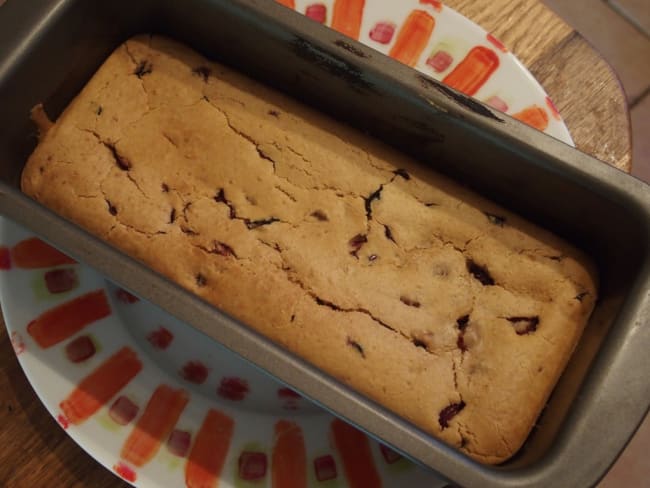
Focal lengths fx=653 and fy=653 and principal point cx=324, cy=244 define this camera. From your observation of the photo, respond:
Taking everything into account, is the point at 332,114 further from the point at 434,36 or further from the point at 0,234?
the point at 0,234

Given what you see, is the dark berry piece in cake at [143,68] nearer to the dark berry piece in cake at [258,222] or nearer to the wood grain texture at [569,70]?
the dark berry piece in cake at [258,222]

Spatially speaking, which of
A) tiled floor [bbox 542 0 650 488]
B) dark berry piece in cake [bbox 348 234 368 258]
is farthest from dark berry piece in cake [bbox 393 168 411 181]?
A: tiled floor [bbox 542 0 650 488]

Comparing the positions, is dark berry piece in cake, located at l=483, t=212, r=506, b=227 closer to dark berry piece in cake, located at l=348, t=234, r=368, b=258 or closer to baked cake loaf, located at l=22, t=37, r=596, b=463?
baked cake loaf, located at l=22, t=37, r=596, b=463

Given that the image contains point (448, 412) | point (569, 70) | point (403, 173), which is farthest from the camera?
point (569, 70)

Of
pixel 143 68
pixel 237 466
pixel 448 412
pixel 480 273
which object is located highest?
pixel 143 68

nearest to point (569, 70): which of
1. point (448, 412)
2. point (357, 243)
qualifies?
point (357, 243)

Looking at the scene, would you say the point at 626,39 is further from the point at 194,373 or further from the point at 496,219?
the point at 194,373

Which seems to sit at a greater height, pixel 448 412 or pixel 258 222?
pixel 258 222
